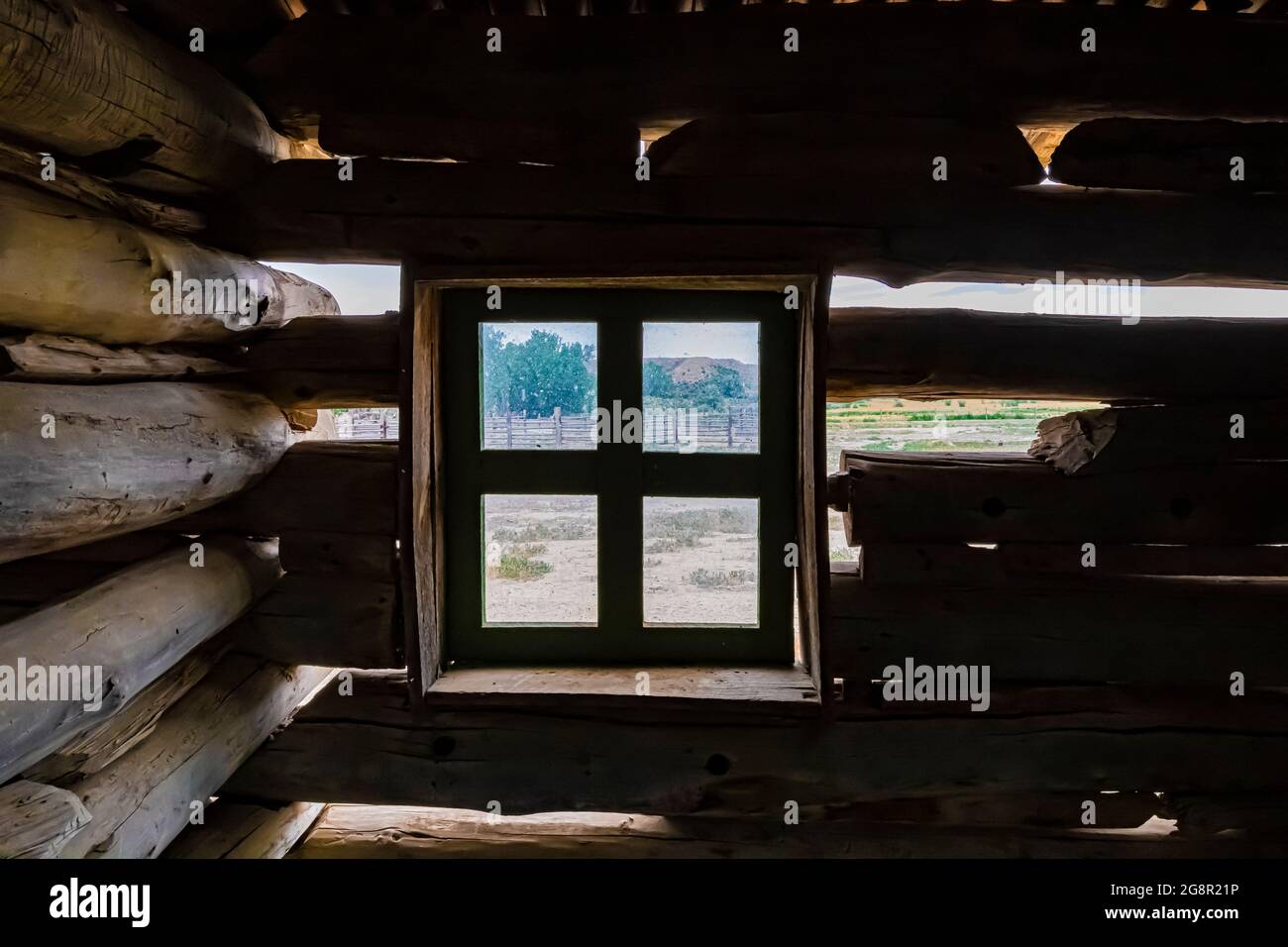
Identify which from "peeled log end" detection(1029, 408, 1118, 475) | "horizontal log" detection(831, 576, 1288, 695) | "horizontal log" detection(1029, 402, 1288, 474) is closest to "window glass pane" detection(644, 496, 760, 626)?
"horizontal log" detection(831, 576, 1288, 695)

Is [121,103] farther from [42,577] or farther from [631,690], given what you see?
[631,690]

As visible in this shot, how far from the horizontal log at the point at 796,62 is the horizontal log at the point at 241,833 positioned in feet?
8.14

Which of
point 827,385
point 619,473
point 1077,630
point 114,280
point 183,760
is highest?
point 114,280

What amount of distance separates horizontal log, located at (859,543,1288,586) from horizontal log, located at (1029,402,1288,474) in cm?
28

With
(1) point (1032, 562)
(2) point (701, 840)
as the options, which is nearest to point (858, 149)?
(1) point (1032, 562)

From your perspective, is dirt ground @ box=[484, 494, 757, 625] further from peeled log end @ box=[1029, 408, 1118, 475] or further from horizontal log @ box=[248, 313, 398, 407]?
peeled log end @ box=[1029, 408, 1118, 475]

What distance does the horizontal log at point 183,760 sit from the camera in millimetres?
1648

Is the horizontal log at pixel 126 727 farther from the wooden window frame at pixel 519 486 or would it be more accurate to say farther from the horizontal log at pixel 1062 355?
the horizontal log at pixel 1062 355

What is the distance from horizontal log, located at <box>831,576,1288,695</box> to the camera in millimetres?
2092

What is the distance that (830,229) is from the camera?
2062mm

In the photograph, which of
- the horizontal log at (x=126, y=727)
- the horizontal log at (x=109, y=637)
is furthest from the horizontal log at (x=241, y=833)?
the horizontal log at (x=109, y=637)

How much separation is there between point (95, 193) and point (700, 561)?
6.96ft
